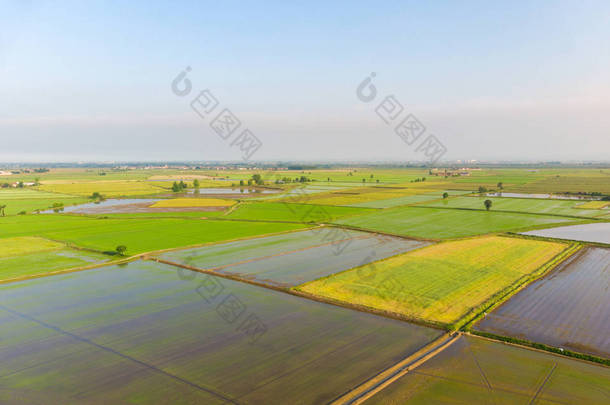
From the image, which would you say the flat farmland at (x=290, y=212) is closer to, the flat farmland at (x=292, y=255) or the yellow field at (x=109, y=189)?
the flat farmland at (x=292, y=255)

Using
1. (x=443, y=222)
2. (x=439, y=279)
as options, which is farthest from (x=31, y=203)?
(x=439, y=279)

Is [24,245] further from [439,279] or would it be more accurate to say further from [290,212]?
[439,279]

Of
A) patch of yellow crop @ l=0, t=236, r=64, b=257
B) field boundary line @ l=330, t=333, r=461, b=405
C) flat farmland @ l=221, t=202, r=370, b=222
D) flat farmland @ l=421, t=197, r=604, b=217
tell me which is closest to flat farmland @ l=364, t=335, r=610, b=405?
field boundary line @ l=330, t=333, r=461, b=405

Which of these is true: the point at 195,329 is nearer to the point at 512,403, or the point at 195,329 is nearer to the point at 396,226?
the point at 512,403

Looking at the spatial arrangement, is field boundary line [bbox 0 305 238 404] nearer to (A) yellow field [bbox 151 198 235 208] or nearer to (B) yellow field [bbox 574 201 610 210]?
(A) yellow field [bbox 151 198 235 208]

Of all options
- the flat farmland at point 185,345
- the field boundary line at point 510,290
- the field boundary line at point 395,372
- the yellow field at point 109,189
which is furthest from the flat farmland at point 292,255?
the yellow field at point 109,189

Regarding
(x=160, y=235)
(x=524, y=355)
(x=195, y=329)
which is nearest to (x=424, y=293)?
(x=524, y=355)
